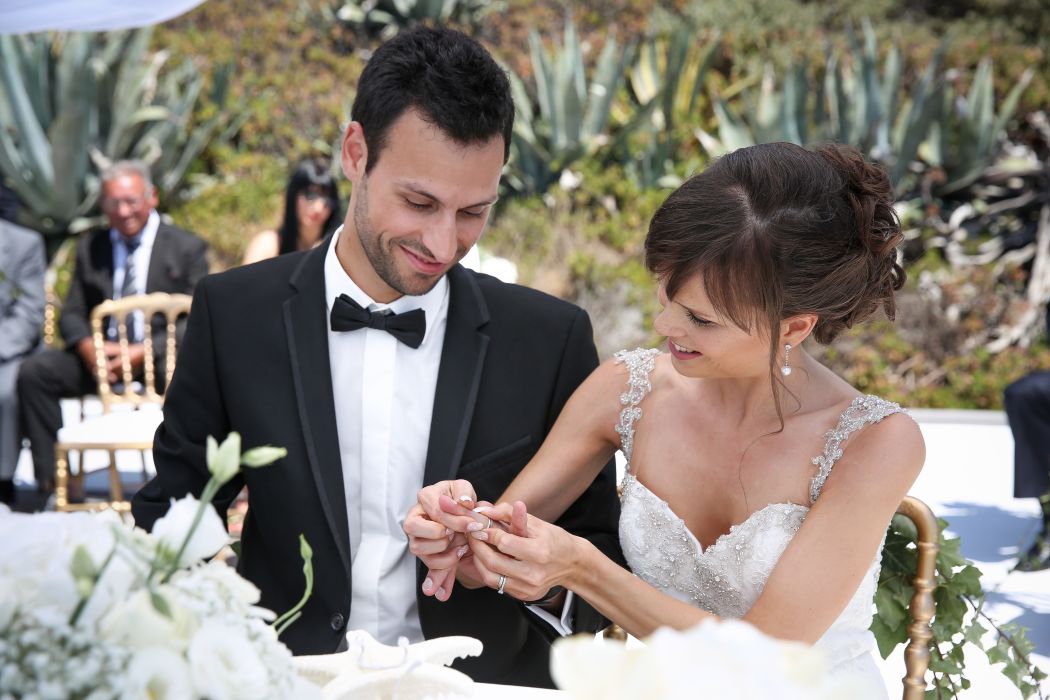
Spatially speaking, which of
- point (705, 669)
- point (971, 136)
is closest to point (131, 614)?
point (705, 669)

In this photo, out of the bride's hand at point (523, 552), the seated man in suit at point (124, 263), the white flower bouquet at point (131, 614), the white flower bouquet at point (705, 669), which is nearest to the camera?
the white flower bouquet at point (705, 669)

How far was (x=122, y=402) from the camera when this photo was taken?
5.59 metres

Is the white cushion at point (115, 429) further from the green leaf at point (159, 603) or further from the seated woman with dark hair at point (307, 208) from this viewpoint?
the green leaf at point (159, 603)

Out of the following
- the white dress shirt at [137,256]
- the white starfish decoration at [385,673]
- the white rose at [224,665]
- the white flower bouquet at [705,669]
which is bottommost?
the white dress shirt at [137,256]

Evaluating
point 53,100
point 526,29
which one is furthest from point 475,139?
point 526,29

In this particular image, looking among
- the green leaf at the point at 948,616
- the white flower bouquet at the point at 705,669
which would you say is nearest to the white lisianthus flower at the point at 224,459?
the white flower bouquet at the point at 705,669

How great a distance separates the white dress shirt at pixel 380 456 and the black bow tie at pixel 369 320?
5cm

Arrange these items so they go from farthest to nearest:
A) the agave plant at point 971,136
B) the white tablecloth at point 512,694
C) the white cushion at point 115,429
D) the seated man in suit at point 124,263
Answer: the agave plant at point 971,136
the seated man in suit at point 124,263
the white cushion at point 115,429
the white tablecloth at point 512,694

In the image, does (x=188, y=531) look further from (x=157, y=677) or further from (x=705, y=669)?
(x=705, y=669)

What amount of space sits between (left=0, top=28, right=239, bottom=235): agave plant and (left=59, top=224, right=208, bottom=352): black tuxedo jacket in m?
2.78

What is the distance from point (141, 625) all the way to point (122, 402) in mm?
5048

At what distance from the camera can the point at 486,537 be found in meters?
1.81

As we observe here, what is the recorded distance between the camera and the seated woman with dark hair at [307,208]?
239 inches

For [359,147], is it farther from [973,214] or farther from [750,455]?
[973,214]
